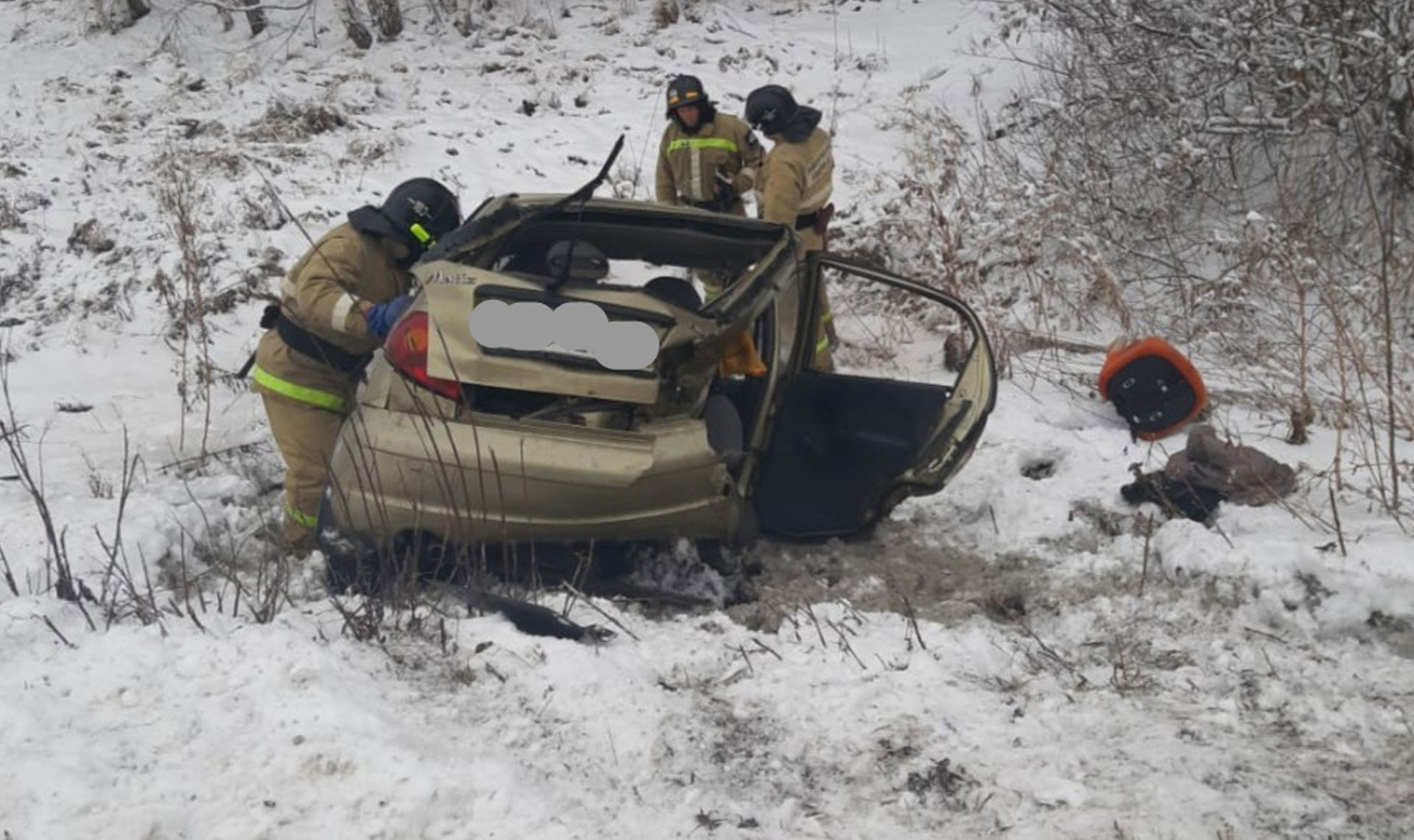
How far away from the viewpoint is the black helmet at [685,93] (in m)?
7.25

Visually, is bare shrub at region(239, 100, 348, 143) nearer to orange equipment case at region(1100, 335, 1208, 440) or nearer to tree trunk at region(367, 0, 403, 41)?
tree trunk at region(367, 0, 403, 41)

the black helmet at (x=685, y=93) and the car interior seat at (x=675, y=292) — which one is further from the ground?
the black helmet at (x=685, y=93)

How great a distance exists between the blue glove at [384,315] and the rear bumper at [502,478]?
0.64 metres

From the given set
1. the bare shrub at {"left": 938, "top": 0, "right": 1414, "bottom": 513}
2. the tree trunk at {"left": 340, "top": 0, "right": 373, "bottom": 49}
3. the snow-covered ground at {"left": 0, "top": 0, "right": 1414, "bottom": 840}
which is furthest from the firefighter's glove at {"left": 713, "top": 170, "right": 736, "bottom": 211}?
the tree trunk at {"left": 340, "top": 0, "right": 373, "bottom": 49}

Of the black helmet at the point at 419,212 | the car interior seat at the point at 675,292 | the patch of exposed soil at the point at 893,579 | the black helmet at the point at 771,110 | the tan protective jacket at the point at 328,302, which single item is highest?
the black helmet at the point at 771,110

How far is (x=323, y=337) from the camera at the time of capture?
192 inches

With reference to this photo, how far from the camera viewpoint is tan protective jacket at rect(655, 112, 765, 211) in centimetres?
746

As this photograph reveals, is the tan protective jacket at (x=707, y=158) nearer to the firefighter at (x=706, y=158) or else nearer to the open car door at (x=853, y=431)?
the firefighter at (x=706, y=158)

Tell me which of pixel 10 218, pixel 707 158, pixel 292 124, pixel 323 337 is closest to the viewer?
pixel 323 337

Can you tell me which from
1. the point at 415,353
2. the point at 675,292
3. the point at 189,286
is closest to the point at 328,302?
the point at 415,353

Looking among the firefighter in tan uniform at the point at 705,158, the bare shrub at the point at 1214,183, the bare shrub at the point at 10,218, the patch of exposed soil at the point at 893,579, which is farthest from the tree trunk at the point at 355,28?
the patch of exposed soil at the point at 893,579

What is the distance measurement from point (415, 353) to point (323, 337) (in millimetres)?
1182

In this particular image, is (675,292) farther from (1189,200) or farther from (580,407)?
(1189,200)

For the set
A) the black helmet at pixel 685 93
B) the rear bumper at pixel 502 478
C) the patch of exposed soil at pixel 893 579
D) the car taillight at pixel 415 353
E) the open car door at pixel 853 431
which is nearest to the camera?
the rear bumper at pixel 502 478
